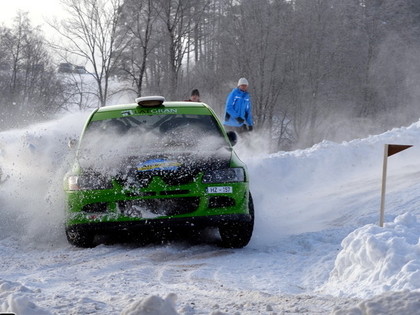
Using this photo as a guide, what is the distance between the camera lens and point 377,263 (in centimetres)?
529

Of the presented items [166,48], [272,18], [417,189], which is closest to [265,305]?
[417,189]

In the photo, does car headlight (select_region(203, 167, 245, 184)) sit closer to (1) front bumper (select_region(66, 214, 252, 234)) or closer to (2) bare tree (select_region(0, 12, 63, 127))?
(1) front bumper (select_region(66, 214, 252, 234))

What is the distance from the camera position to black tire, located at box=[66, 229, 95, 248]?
7418 millimetres

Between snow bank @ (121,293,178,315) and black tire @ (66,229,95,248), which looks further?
black tire @ (66,229,95,248)

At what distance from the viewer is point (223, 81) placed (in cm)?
4669

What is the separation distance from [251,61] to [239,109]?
2821 cm

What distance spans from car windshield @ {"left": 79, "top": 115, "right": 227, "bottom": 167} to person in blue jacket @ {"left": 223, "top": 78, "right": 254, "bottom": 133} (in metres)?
6.56

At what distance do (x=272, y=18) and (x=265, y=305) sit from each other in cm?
4043

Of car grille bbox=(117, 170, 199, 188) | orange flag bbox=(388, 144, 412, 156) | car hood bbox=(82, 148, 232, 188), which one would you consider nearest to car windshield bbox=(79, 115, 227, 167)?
car hood bbox=(82, 148, 232, 188)

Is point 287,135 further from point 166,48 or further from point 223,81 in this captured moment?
point 166,48

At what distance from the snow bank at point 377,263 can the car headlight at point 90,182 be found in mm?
2614

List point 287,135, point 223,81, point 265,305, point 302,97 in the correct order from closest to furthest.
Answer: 1. point 265,305
2. point 223,81
3. point 302,97
4. point 287,135

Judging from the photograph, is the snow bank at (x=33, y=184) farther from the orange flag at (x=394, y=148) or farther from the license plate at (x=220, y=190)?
the orange flag at (x=394, y=148)

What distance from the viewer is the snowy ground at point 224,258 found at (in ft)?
14.6
